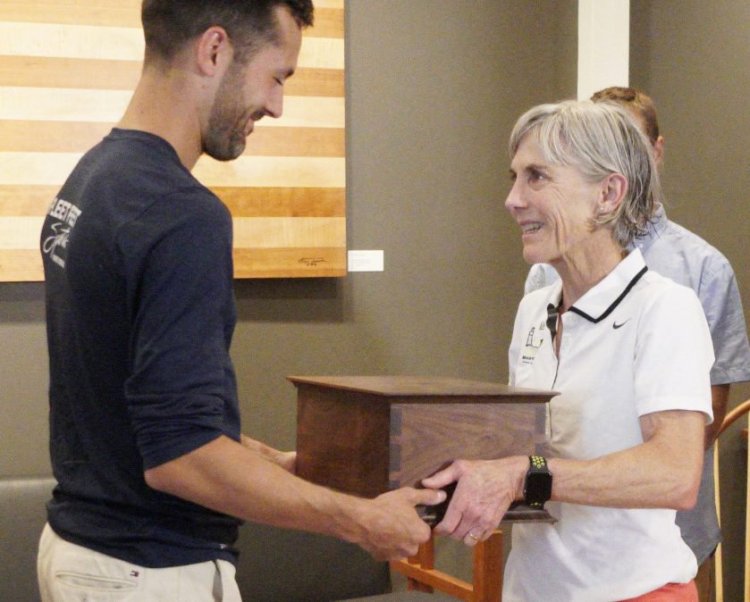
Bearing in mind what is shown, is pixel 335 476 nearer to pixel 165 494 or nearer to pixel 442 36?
pixel 165 494

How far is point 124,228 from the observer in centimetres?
132

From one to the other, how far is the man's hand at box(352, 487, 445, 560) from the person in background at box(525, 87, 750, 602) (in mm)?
1097

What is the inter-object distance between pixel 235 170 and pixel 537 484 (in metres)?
2.11

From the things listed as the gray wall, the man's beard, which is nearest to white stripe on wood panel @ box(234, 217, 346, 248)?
the gray wall

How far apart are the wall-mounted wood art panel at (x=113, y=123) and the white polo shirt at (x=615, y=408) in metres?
1.85

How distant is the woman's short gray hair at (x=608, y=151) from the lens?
5.82 feet

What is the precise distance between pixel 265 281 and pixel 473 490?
80.6 inches

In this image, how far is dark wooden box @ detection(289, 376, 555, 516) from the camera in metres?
1.58

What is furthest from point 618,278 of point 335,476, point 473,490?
point 335,476

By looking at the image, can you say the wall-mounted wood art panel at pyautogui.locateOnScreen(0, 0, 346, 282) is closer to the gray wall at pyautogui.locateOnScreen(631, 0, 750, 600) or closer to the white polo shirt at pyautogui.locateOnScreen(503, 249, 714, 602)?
the gray wall at pyautogui.locateOnScreen(631, 0, 750, 600)

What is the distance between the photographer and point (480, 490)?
1601 mm

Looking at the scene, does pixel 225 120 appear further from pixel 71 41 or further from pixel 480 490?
pixel 71 41

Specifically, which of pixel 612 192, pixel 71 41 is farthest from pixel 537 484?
pixel 71 41

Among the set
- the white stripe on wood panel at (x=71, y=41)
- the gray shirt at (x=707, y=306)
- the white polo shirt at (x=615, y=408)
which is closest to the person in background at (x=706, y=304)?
the gray shirt at (x=707, y=306)
